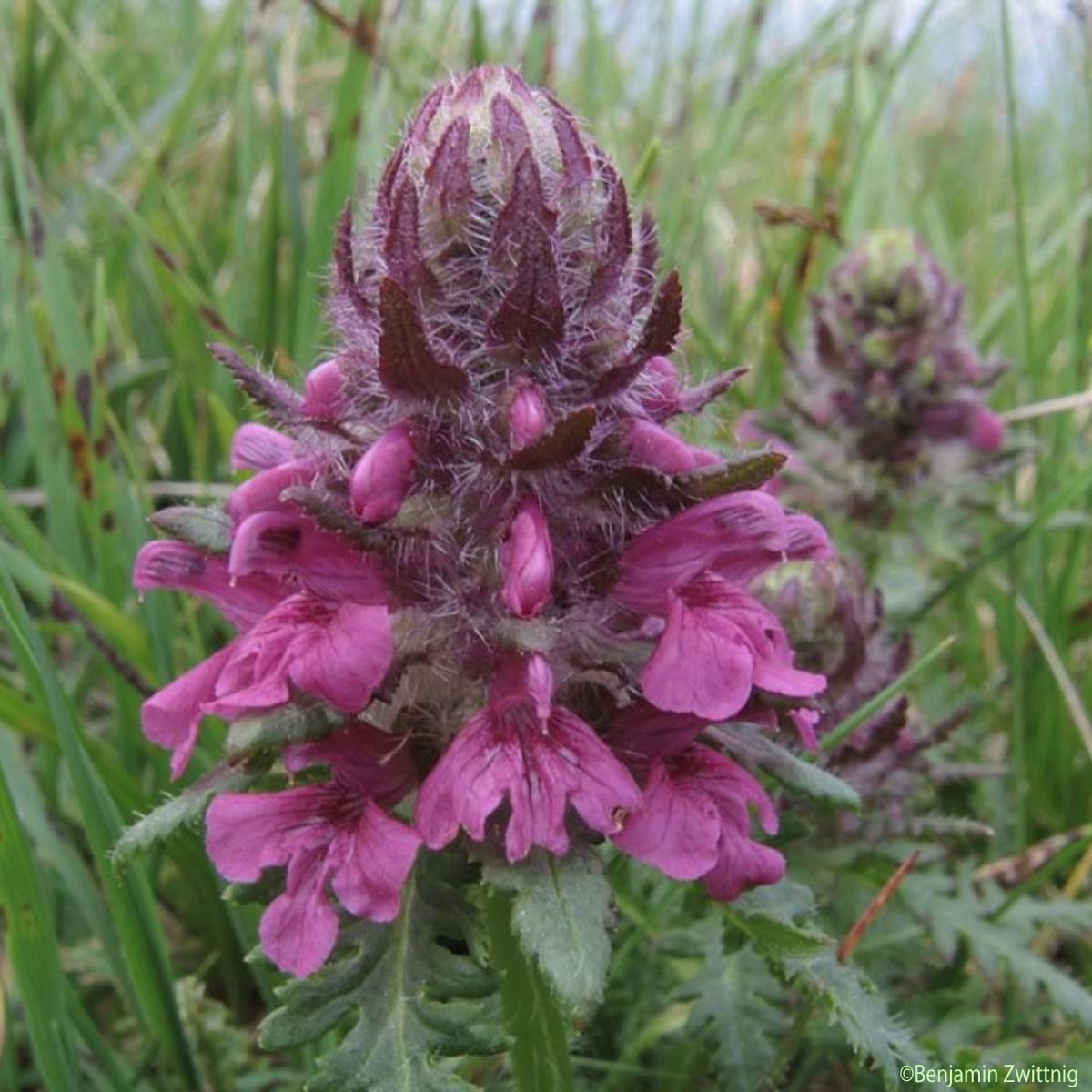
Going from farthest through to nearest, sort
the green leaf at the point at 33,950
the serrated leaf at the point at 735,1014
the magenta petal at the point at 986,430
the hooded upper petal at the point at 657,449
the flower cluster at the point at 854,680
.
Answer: the magenta petal at the point at 986,430
the flower cluster at the point at 854,680
the serrated leaf at the point at 735,1014
the green leaf at the point at 33,950
the hooded upper petal at the point at 657,449

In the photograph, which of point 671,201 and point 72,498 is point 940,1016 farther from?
point 671,201

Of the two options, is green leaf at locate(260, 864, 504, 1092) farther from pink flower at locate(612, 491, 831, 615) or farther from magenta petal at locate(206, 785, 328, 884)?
pink flower at locate(612, 491, 831, 615)

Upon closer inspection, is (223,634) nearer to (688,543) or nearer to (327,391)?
(327,391)

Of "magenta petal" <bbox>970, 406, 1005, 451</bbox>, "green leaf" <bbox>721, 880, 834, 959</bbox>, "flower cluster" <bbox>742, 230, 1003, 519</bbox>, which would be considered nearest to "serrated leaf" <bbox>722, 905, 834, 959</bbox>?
"green leaf" <bbox>721, 880, 834, 959</bbox>

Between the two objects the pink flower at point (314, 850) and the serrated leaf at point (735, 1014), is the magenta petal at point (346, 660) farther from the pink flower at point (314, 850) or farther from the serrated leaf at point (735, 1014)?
the serrated leaf at point (735, 1014)

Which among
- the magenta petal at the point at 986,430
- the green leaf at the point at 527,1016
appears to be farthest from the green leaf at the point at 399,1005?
the magenta petal at the point at 986,430

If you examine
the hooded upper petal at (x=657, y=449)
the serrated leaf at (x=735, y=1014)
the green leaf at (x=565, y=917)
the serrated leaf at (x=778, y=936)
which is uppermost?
the hooded upper petal at (x=657, y=449)

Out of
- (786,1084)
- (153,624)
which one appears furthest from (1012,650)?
(153,624)
